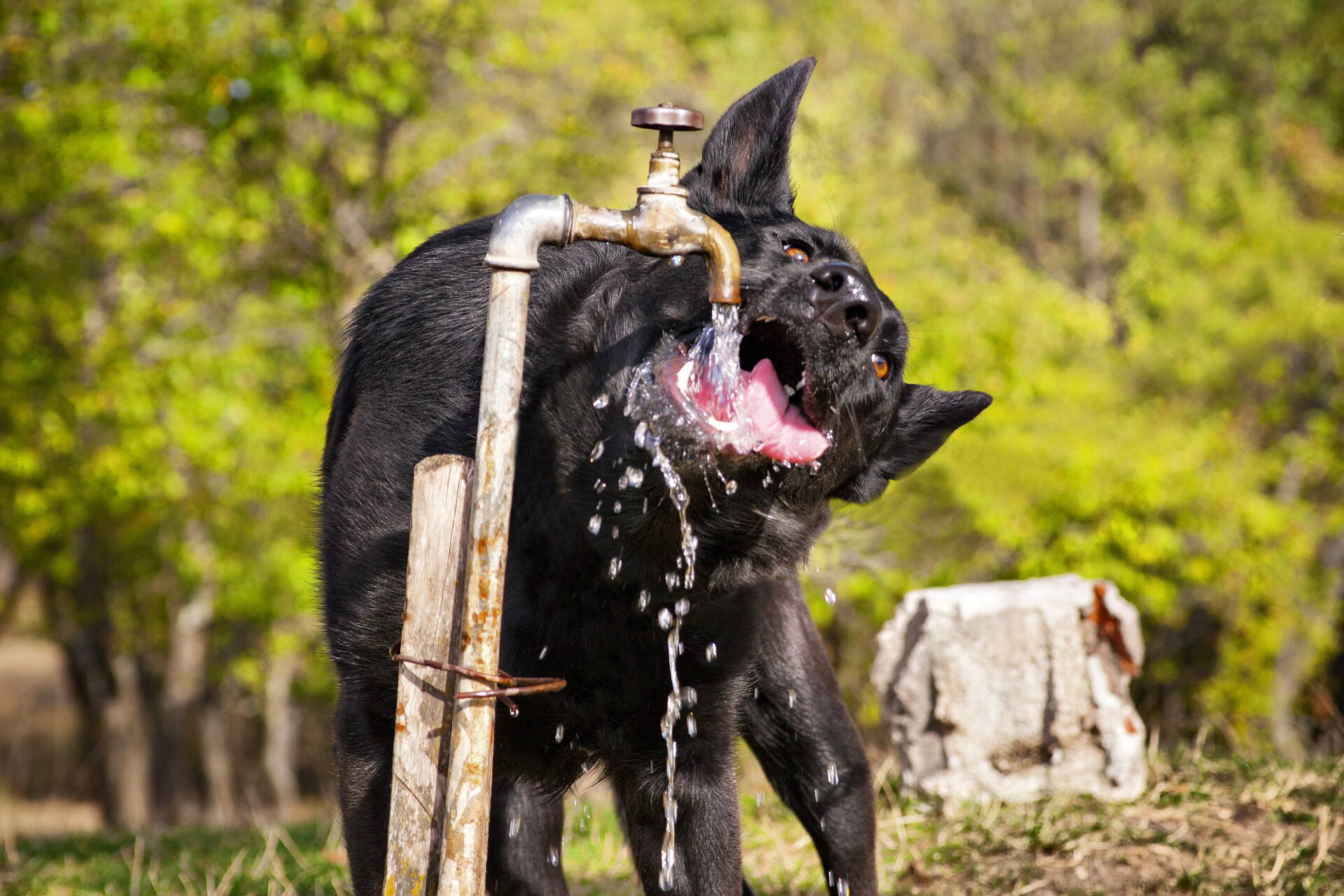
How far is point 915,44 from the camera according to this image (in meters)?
21.2

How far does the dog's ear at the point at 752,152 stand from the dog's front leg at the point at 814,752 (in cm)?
106

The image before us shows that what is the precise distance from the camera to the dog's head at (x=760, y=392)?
2428 mm

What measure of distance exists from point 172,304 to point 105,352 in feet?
3.01

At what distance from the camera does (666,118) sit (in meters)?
2.24

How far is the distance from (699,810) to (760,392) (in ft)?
3.24

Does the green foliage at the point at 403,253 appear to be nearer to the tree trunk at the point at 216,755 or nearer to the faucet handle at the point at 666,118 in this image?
the tree trunk at the point at 216,755

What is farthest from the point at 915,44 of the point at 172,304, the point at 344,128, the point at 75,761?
the point at 75,761

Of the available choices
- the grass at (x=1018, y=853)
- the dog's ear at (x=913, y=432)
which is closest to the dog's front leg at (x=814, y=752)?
the grass at (x=1018, y=853)

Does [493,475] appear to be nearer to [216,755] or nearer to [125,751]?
[125,751]

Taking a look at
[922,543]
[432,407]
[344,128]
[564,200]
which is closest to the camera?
[564,200]

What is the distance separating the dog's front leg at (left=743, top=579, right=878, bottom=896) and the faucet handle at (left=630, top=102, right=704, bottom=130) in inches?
59.7

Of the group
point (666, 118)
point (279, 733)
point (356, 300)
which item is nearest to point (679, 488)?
point (666, 118)

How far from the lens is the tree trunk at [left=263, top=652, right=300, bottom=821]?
653 inches

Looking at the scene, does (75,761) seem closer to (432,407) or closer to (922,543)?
(922,543)
